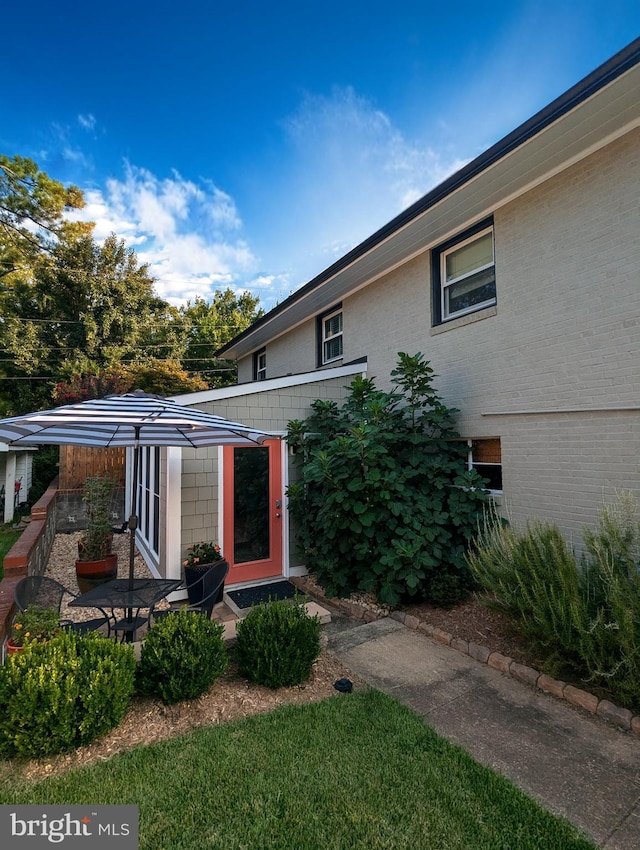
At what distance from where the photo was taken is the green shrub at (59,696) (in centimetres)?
265

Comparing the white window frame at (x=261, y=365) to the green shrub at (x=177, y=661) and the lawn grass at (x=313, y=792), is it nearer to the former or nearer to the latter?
the green shrub at (x=177, y=661)

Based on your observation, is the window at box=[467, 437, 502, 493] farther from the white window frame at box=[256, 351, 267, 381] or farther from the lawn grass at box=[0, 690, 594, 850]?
the white window frame at box=[256, 351, 267, 381]

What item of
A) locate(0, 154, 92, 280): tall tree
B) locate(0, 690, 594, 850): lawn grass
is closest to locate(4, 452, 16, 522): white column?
locate(0, 690, 594, 850): lawn grass

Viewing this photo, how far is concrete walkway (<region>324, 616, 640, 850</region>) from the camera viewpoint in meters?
2.43

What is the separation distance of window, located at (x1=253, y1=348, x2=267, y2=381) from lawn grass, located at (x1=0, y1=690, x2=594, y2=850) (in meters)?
10.9

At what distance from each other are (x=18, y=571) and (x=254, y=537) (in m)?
3.10

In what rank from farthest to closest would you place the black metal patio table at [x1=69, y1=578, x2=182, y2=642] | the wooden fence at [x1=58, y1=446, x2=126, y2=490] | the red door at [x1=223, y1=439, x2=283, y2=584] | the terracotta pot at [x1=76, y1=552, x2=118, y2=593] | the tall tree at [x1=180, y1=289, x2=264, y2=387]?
the tall tree at [x1=180, y1=289, x2=264, y2=387] → the wooden fence at [x1=58, y1=446, x2=126, y2=490] → the terracotta pot at [x1=76, y1=552, x2=118, y2=593] → the red door at [x1=223, y1=439, x2=283, y2=584] → the black metal patio table at [x1=69, y1=578, x2=182, y2=642]

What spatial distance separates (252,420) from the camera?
22.8ft

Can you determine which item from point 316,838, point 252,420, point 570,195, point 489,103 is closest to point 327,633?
point 316,838

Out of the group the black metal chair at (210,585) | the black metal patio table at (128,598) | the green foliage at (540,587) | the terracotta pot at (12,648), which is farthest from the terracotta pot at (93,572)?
the green foliage at (540,587)

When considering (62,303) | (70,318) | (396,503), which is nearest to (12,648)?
(396,503)

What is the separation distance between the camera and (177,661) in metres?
3.23

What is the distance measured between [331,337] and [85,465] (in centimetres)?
744

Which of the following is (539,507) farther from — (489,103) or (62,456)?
(62,456)
